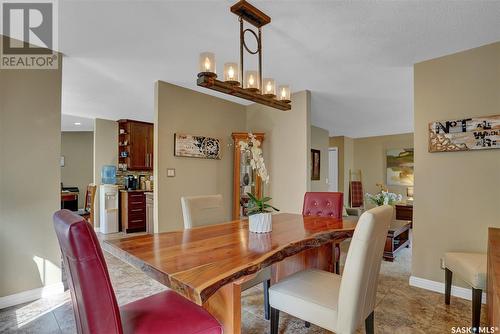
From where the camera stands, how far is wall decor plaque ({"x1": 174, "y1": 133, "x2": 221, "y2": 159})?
3.61 meters

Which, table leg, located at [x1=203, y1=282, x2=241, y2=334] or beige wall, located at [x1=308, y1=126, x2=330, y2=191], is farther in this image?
beige wall, located at [x1=308, y1=126, x2=330, y2=191]

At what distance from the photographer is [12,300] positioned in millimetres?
2303

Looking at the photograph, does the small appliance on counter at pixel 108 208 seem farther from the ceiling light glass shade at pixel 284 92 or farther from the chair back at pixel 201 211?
the ceiling light glass shade at pixel 284 92

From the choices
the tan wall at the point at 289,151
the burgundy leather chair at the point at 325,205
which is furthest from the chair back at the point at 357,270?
the tan wall at the point at 289,151

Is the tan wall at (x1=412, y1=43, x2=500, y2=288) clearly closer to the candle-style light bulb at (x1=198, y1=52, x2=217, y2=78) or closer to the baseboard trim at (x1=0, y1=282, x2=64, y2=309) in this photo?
the candle-style light bulb at (x1=198, y1=52, x2=217, y2=78)

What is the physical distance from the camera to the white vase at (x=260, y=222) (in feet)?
5.85

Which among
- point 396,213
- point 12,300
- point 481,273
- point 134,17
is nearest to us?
point 481,273

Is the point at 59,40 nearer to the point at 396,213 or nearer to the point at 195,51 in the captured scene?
the point at 195,51

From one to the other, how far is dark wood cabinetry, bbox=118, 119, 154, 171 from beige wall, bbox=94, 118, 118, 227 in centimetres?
14

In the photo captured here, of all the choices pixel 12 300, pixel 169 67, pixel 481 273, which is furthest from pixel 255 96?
pixel 12 300

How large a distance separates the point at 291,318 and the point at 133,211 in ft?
13.8

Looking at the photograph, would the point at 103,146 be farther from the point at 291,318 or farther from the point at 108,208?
the point at 291,318

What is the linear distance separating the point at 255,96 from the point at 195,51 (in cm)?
109

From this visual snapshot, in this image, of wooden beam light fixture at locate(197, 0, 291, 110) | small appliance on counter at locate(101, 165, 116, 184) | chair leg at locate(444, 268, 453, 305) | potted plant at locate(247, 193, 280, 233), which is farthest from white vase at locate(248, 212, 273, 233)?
small appliance on counter at locate(101, 165, 116, 184)
